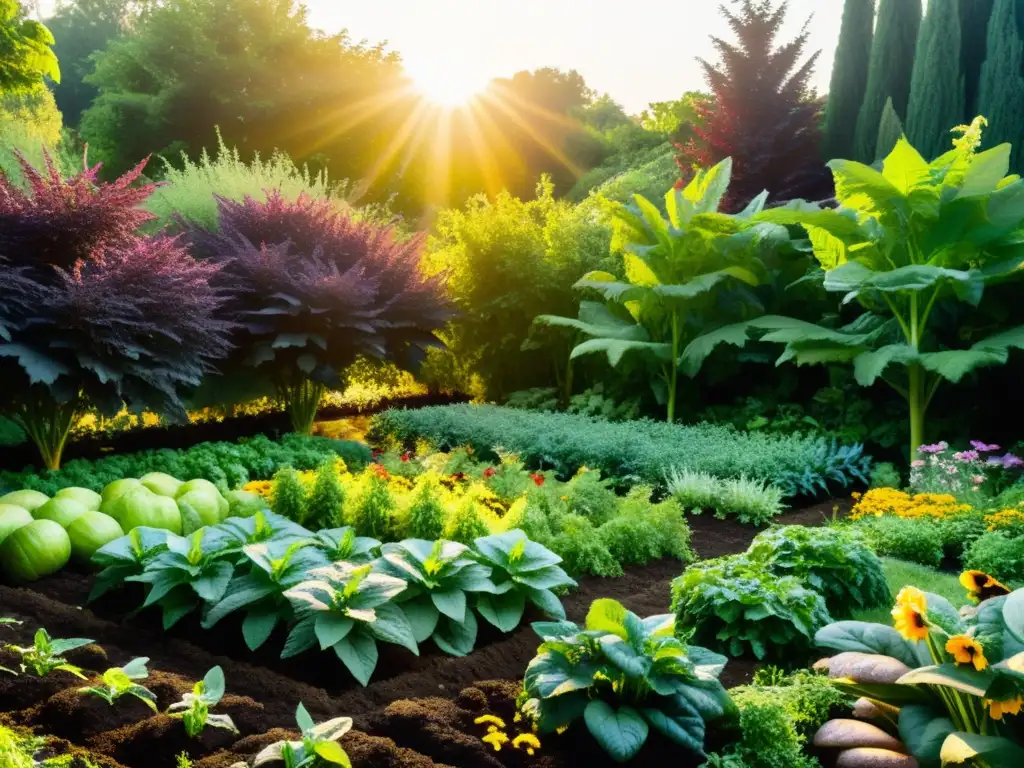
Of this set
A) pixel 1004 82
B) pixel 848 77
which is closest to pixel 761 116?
pixel 848 77

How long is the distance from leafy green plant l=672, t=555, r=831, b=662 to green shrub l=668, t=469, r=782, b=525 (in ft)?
8.02

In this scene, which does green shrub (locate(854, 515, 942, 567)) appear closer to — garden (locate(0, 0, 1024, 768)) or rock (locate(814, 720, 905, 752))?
garden (locate(0, 0, 1024, 768))

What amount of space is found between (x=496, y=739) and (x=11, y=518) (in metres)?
2.83

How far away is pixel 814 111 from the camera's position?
17.8 m

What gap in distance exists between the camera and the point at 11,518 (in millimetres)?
4156

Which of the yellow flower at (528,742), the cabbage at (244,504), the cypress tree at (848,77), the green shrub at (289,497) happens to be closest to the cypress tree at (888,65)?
the cypress tree at (848,77)

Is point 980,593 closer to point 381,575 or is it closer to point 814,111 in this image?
point 381,575

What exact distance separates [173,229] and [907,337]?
24.9 ft

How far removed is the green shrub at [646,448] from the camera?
7.20 metres

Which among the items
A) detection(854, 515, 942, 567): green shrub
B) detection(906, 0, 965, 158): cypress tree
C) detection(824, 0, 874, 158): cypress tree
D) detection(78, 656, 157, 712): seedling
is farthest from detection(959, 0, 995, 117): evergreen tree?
detection(78, 656, 157, 712): seedling

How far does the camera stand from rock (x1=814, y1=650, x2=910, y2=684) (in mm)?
2848

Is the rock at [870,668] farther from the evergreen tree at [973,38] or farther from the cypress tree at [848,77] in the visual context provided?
the cypress tree at [848,77]

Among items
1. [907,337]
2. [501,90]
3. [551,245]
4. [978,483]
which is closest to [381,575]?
[978,483]

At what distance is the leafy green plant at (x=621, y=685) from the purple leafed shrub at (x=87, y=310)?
4126 mm
